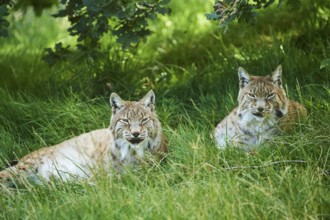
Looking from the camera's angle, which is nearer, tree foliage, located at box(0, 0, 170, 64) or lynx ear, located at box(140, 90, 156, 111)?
lynx ear, located at box(140, 90, 156, 111)

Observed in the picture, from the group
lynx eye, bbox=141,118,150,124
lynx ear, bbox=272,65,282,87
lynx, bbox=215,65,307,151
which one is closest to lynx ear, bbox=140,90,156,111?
lynx eye, bbox=141,118,150,124

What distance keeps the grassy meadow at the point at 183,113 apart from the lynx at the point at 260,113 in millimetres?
181

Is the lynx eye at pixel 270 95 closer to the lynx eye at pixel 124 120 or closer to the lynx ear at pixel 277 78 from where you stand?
the lynx ear at pixel 277 78

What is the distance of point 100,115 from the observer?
8242 mm

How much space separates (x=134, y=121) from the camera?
715cm

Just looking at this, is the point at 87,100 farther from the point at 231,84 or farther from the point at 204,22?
the point at 204,22

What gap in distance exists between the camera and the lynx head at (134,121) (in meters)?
7.11

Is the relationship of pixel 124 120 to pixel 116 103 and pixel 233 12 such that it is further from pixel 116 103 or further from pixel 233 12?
pixel 233 12

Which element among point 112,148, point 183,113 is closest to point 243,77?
point 183,113

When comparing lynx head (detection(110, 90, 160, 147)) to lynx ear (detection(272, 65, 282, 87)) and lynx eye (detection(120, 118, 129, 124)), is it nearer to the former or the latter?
lynx eye (detection(120, 118, 129, 124))

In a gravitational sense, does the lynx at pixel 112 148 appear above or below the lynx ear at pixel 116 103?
below

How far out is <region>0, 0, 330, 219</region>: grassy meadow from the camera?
18.5 ft

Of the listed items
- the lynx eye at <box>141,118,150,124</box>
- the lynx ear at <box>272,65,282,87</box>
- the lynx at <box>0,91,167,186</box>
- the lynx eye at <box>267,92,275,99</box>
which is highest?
the lynx ear at <box>272,65,282,87</box>

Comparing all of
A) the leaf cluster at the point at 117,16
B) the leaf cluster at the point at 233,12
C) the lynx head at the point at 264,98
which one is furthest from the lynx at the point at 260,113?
the leaf cluster at the point at 117,16
